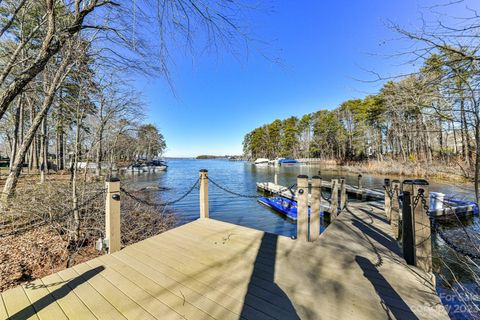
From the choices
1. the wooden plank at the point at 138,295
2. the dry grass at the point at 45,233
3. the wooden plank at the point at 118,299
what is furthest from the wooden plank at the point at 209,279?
the dry grass at the point at 45,233

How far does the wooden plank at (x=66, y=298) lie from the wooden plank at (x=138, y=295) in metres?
0.30

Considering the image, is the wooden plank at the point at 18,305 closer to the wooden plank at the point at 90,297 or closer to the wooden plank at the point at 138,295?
the wooden plank at the point at 90,297

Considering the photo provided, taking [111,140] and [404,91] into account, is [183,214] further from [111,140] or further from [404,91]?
[404,91]

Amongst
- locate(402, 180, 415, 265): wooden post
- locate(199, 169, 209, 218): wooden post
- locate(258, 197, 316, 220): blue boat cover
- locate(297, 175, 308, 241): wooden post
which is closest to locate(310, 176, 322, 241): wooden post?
locate(297, 175, 308, 241): wooden post

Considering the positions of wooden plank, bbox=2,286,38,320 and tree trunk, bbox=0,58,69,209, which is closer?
wooden plank, bbox=2,286,38,320

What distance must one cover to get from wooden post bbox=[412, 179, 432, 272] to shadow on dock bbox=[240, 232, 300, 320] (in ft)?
5.68

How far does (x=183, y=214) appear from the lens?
8.52m

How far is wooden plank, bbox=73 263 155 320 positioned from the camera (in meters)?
1.58

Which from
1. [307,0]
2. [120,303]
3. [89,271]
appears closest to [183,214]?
[89,271]

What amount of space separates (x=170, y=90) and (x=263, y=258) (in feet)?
8.03

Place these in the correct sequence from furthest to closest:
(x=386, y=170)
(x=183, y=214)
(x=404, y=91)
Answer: (x=386, y=170)
(x=183, y=214)
(x=404, y=91)

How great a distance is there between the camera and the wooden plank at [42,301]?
5.15ft

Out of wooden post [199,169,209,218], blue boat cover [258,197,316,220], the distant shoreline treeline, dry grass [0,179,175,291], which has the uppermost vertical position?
the distant shoreline treeline

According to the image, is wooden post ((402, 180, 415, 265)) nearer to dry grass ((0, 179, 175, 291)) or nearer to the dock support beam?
the dock support beam
